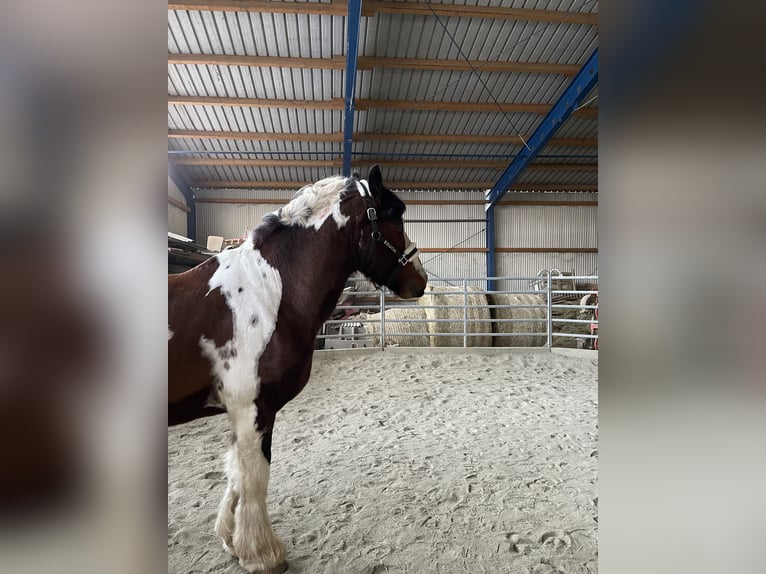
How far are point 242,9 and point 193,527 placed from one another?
6130mm

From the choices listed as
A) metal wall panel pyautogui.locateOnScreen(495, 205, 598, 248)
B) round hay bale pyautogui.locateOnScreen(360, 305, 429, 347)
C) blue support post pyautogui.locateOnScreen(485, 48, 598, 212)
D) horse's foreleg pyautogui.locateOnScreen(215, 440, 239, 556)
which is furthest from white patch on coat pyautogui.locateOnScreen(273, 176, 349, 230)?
metal wall panel pyautogui.locateOnScreen(495, 205, 598, 248)

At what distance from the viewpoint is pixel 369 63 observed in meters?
6.24

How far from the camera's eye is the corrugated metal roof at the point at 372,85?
565cm

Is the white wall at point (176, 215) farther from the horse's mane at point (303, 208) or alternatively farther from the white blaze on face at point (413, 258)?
the white blaze on face at point (413, 258)

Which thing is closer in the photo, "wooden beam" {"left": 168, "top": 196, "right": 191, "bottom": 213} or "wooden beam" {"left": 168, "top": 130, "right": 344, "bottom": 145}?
"wooden beam" {"left": 168, "top": 130, "right": 344, "bottom": 145}

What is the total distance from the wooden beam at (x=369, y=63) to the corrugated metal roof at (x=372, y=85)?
0.12 ft

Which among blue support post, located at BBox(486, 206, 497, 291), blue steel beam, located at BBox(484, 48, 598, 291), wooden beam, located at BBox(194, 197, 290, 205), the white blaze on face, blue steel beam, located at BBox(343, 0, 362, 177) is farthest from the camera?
blue support post, located at BBox(486, 206, 497, 291)

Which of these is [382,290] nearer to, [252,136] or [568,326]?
[568,326]

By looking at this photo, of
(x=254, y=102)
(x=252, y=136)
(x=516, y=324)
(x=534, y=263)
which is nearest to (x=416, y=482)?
(x=516, y=324)

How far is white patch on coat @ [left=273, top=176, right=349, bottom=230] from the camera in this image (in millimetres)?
1479

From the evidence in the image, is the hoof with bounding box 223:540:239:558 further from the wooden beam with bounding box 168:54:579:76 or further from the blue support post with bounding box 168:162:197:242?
the blue support post with bounding box 168:162:197:242

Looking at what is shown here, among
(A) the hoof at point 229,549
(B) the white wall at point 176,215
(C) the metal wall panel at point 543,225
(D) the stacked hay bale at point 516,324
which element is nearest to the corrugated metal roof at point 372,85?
(B) the white wall at point 176,215
